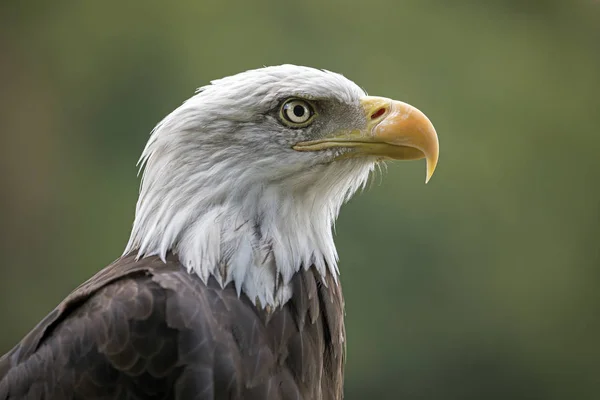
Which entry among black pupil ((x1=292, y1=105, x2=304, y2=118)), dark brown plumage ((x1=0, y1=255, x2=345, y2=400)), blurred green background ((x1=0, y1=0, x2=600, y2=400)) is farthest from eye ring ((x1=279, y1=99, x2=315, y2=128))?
blurred green background ((x1=0, y1=0, x2=600, y2=400))

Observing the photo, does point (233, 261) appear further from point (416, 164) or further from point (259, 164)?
point (416, 164)

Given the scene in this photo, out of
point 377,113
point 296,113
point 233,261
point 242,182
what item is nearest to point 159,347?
point 233,261

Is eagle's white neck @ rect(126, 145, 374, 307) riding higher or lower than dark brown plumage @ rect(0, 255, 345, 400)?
higher

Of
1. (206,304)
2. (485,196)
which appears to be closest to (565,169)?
(485,196)

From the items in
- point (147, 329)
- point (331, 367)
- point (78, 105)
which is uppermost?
point (78, 105)

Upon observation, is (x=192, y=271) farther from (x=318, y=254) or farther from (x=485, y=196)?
(x=485, y=196)

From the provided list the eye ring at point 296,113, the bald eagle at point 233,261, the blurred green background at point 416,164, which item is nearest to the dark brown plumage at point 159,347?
the bald eagle at point 233,261

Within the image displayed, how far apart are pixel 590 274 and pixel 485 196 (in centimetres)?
96

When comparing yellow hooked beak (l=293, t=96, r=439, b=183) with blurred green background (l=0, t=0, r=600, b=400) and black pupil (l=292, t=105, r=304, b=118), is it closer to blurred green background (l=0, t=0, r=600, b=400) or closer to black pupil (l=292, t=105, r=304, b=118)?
black pupil (l=292, t=105, r=304, b=118)

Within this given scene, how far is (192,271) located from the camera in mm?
1757

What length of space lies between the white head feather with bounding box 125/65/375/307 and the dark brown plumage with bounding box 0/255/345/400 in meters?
0.07

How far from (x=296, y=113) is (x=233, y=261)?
394 mm

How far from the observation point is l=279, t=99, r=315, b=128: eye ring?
1.87 m

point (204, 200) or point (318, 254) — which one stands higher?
point (204, 200)
